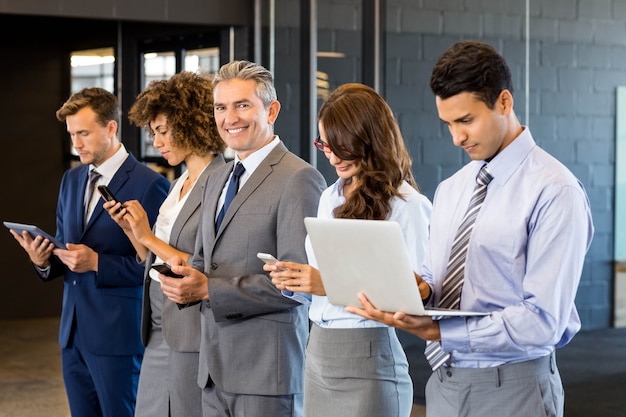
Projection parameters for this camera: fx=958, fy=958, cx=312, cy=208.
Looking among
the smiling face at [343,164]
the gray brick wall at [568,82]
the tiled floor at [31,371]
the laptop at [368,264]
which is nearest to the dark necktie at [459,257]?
the laptop at [368,264]

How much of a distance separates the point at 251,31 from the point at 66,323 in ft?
11.2

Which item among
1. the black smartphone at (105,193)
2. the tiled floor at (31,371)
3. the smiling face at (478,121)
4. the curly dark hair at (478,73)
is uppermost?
the curly dark hair at (478,73)

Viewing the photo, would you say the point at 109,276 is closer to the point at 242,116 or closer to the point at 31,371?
the point at 242,116

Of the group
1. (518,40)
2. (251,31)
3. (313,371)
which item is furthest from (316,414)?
(251,31)

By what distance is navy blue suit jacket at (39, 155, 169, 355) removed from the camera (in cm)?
359

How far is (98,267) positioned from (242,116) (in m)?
1.05

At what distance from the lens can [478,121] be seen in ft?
6.43

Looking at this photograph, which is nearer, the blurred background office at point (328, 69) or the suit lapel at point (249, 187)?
the suit lapel at point (249, 187)

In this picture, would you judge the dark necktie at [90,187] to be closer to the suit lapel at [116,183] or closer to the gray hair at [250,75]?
the suit lapel at [116,183]

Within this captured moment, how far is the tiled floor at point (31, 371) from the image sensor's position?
563 cm

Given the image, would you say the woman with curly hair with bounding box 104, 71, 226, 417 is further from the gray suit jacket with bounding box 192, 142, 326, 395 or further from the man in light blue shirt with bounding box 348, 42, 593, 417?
the man in light blue shirt with bounding box 348, 42, 593, 417

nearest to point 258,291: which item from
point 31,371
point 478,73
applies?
point 478,73

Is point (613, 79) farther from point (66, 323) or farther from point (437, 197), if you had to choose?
point (66, 323)

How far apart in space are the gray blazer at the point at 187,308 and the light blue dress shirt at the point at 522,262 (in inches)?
50.5
